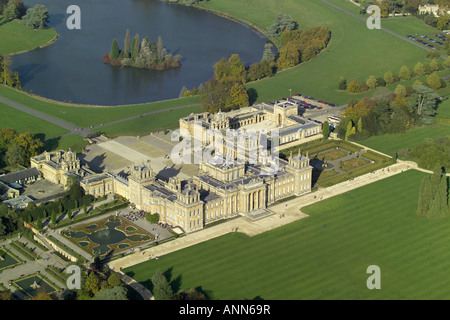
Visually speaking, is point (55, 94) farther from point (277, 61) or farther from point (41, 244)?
point (41, 244)

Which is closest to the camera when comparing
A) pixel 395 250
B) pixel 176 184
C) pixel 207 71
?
pixel 395 250

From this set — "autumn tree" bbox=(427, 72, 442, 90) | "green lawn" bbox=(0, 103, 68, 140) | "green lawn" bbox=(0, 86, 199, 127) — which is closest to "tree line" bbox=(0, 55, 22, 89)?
"green lawn" bbox=(0, 86, 199, 127)

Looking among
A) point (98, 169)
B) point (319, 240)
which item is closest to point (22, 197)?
point (98, 169)

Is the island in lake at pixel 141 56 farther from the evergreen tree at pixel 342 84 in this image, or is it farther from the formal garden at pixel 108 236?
the formal garden at pixel 108 236

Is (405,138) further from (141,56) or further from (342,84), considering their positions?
(141,56)

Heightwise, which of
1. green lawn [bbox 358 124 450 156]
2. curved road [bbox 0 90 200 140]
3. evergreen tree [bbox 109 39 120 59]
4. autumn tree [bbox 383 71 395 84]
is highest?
evergreen tree [bbox 109 39 120 59]

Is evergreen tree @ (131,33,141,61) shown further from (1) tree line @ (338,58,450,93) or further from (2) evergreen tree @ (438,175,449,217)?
(2) evergreen tree @ (438,175,449,217)

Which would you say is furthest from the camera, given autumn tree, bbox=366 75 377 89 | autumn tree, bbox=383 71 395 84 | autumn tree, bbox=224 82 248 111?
autumn tree, bbox=383 71 395 84
